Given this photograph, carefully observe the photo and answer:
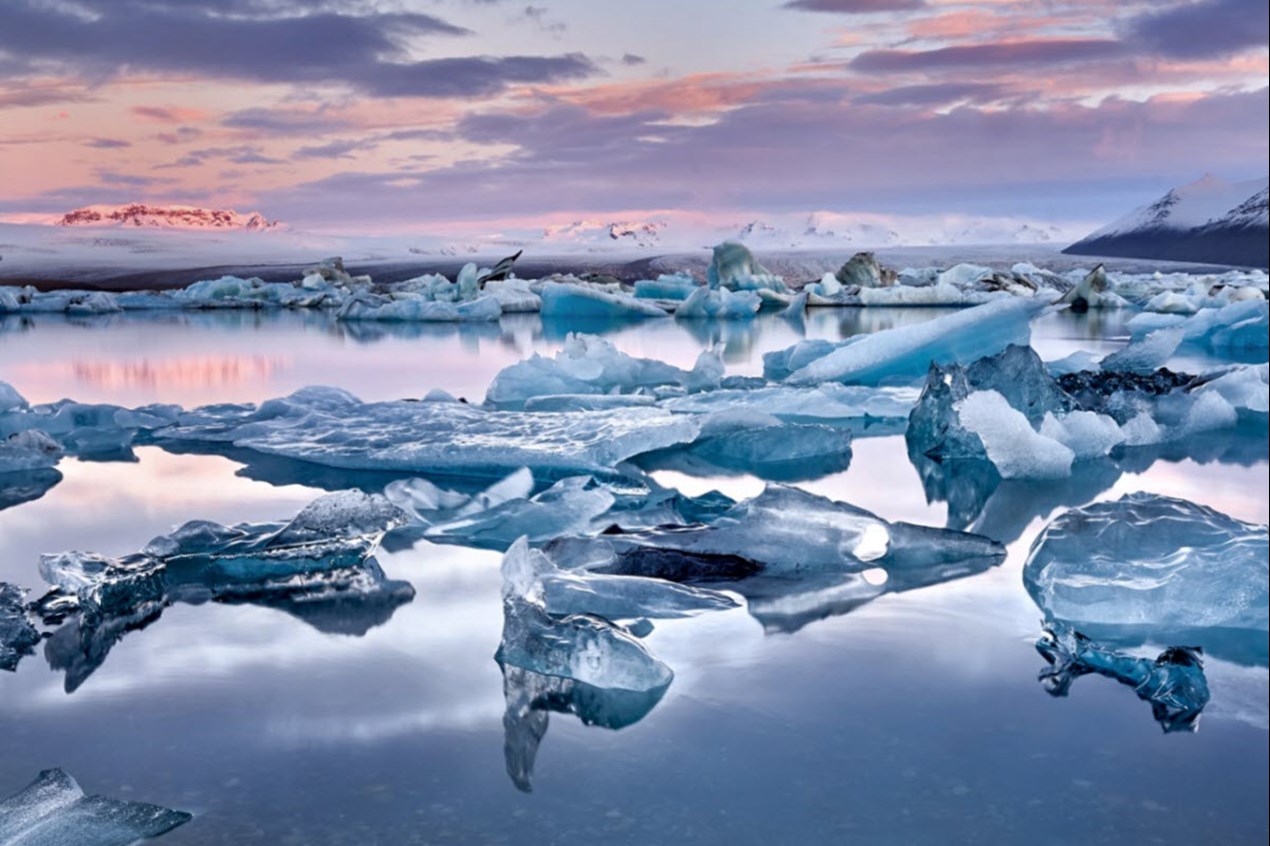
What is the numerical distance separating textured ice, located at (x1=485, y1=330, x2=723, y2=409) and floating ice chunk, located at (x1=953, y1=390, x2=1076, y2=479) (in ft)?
8.51

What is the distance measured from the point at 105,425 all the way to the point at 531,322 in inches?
412

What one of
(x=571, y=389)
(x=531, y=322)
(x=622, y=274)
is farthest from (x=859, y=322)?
(x=622, y=274)

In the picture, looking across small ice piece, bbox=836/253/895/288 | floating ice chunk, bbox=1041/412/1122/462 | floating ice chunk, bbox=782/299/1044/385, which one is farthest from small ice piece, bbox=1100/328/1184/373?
small ice piece, bbox=836/253/895/288

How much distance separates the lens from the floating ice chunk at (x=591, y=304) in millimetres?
15664

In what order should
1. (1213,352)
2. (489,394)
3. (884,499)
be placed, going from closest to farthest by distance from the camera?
(884,499), (489,394), (1213,352)

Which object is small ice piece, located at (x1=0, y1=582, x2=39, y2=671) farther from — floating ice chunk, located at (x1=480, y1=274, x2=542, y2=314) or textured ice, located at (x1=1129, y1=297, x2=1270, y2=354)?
floating ice chunk, located at (x1=480, y1=274, x2=542, y2=314)

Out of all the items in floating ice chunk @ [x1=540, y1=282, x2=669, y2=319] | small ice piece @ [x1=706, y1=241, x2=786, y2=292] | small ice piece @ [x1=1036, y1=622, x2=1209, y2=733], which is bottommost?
small ice piece @ [x1=1036, y1=622, x2=1209, y2=733]

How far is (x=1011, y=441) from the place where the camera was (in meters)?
3.67

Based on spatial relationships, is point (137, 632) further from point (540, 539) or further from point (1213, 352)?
point (1213, 352)

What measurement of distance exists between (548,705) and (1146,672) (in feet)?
2.98

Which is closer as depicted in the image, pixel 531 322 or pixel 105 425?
pixel 105 425

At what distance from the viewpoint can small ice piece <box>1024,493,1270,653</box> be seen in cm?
217

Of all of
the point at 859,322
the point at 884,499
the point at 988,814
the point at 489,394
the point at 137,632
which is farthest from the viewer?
the point at 859,322

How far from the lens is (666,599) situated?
7.54 ft
